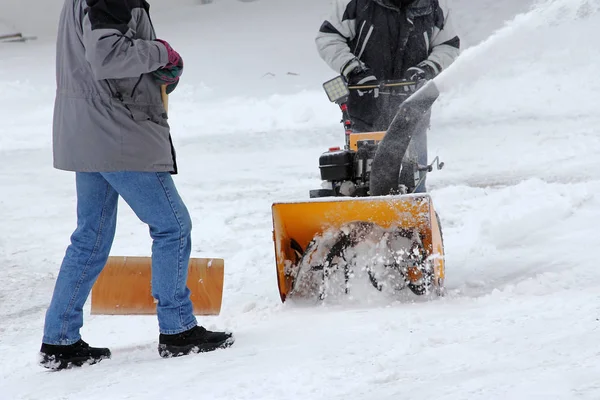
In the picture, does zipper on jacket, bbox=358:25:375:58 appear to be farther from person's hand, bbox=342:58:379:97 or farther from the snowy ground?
the snowy ground

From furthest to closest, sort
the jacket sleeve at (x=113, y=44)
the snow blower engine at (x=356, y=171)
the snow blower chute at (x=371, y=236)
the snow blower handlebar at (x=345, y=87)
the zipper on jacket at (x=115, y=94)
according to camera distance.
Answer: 1. the snow blower handlebar at (x=345, y=87)
2. the snow blower engine at (x=356, y=171)
3. the snow blower chute at (x=371, y=236)
4. the zipper on jacket at (x=115, y=94)
5. the jacket sleeve at (x=113, y=44)

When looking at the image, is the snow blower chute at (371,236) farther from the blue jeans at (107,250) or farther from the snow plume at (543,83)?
the snow plume at (543,83)

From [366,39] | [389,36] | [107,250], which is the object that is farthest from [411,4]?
[107,250]

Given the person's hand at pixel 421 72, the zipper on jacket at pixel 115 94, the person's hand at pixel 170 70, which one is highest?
the person's hand at pixel 421 72

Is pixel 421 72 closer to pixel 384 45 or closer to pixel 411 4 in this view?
pixel 384 45

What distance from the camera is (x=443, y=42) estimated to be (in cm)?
474

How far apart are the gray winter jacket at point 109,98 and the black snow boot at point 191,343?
0.70 meters

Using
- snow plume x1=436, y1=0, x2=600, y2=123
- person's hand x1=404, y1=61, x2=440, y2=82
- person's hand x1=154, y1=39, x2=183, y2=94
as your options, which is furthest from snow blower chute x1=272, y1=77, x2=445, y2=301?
snow plume x1=436, y1=0, x2=600, y2=123

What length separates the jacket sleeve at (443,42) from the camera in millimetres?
4676

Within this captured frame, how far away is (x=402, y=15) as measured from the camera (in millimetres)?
4609

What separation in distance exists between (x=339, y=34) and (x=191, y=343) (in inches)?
94.2

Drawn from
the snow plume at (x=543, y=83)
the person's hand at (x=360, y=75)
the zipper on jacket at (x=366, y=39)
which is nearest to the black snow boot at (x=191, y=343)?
the person's hand at (x=360, y=75)

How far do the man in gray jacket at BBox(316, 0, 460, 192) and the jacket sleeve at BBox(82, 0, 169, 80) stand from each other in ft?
6.45

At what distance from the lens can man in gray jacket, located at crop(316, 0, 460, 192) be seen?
181 inches
